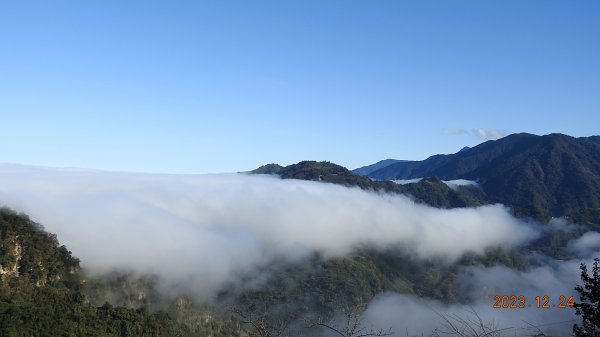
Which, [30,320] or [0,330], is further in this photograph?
[30,320]

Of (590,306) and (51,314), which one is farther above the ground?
(590,306)

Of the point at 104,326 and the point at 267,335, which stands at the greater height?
the point at 267,335

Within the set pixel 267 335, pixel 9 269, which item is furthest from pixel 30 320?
pixel 267 335

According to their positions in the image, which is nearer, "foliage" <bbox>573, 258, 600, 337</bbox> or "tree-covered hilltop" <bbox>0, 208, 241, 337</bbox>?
"foliage" <bbox>573, 258, 600, 337</bbox>

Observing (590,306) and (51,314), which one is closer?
(590,306)

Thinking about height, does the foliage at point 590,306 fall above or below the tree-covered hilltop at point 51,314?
above

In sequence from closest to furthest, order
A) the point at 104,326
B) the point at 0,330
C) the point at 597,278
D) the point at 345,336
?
the point at 345,336 < the point at 597,278 < the point at 0,330 < the point at 104,326

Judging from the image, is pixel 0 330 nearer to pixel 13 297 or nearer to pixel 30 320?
pixel 30 320

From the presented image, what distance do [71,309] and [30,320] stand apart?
2427 cm

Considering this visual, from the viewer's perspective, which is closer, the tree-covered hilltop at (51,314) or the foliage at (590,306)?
the foliage at (590,306)

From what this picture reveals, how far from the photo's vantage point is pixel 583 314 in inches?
1107

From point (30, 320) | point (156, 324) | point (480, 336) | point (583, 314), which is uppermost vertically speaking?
point (480, 336)

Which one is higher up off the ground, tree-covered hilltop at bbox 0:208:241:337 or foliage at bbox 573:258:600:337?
foliage at bbox 573:258:600:337

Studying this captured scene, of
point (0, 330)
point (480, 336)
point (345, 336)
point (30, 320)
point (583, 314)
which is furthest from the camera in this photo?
point (30, 320)
